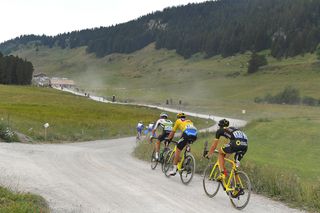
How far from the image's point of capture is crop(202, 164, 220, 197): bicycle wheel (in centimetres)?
1432

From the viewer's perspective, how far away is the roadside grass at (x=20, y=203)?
395 inches

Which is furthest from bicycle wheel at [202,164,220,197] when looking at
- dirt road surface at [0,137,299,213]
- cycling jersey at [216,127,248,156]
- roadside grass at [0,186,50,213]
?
roadside grass at [0,186,50,213]

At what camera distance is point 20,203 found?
10820mm

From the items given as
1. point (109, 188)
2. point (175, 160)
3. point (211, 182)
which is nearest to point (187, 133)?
point (175, 160)

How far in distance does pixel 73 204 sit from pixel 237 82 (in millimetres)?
181182

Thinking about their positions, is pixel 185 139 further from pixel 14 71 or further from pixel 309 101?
pixel 14 71

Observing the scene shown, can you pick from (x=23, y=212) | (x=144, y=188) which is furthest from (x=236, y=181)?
(x=23, y=212)

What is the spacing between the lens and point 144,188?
15.5 meters

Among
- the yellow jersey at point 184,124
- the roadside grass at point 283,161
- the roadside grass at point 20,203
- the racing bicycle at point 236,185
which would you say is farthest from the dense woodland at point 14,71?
the racing bicycle at point 236,185

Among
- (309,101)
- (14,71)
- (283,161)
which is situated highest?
(14,71)

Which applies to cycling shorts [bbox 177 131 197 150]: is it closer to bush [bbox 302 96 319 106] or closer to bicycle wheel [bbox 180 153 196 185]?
bicycle wheel [bbox 180 153 196 185]

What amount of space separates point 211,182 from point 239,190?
6.57ft

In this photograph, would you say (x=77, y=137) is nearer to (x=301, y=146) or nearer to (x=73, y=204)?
(x=301, y=146)

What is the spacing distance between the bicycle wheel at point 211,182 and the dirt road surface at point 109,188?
0.23m
